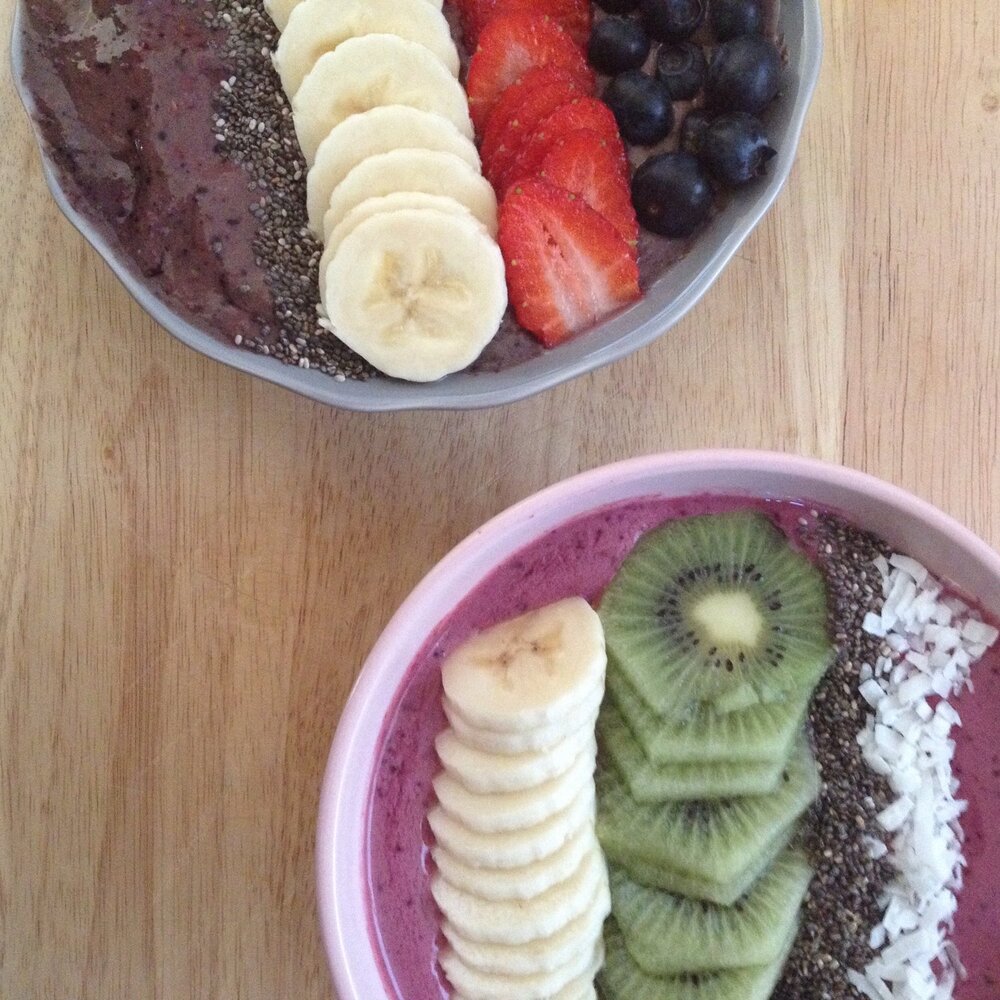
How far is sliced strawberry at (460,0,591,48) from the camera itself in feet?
3.64

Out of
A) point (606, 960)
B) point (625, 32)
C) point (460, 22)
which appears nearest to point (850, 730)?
point (606, 960)

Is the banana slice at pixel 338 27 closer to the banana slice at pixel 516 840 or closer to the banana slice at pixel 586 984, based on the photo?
the banana slice at pixel 516 840

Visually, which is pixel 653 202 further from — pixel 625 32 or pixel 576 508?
pixel 576 508

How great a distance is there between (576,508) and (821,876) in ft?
1.50

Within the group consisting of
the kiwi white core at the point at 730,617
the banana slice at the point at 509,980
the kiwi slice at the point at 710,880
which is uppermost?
the kiwi white core at the point at 730,617

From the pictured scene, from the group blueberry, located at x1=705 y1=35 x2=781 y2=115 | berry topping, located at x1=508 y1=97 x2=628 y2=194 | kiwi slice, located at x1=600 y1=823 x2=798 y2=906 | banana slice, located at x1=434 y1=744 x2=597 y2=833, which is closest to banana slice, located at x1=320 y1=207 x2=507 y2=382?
berry topping, located at x1=508 y1=97 x2=628 y2=194

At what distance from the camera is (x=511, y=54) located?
1086mm

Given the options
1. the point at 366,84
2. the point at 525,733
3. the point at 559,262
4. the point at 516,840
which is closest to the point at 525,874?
the point at 516,840

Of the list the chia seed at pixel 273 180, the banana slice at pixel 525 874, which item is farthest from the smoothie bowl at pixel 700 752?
the chia seed at pixel 273 180

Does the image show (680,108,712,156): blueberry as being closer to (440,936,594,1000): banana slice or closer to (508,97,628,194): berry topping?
(508,97,628,194): berry topping

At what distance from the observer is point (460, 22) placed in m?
1.16

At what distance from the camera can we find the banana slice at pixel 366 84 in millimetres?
1038

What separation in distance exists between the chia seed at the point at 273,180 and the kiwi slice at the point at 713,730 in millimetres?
444

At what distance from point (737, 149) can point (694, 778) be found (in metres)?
0.65
